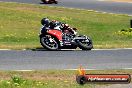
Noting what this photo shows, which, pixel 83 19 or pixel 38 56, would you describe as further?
pixel 83 19

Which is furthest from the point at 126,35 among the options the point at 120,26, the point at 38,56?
the point at 38,56

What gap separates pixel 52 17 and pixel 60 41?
15.6 metres

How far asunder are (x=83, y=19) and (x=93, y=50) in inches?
639

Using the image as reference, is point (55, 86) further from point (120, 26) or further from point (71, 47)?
point (120, 26)

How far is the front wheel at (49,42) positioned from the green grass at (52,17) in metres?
4.57

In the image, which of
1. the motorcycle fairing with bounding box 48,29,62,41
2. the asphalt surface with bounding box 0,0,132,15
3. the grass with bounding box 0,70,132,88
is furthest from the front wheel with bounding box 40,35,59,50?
the asphalt surface with bounding box 0,0,132,15

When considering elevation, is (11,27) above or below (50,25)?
below

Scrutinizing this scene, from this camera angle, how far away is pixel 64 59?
16609 millimetres

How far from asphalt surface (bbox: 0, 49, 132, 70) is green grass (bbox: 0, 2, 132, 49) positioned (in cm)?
545

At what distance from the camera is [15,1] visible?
149 feet

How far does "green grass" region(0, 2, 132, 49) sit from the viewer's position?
26167 mm

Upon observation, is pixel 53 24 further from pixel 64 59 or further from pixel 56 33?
pixel 64 59

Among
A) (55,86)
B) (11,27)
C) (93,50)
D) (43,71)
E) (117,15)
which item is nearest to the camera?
(55,86)

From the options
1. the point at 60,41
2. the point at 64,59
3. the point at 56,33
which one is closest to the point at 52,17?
the point at 56,33
